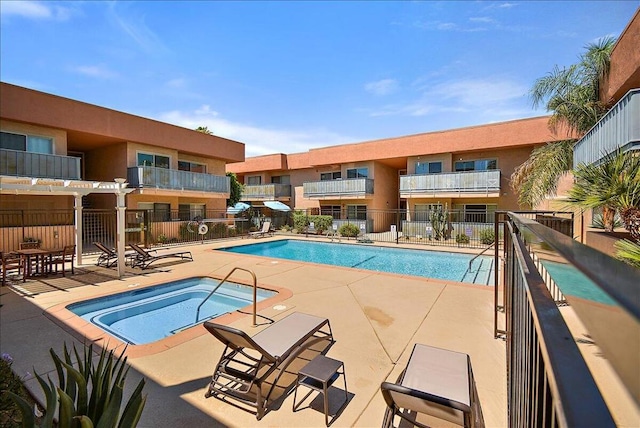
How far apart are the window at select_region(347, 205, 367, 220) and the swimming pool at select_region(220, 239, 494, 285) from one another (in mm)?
6997

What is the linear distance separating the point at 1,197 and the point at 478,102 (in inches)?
1114

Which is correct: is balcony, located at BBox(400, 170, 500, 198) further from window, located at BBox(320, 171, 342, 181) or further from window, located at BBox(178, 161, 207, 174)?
window, located at BBox(178, 161, 207, 174)

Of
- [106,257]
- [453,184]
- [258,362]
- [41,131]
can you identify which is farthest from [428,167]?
[41,131]

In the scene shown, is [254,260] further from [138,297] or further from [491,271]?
[491,271]

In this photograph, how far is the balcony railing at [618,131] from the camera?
26.8 feet

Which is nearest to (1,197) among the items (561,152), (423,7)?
(423,7)

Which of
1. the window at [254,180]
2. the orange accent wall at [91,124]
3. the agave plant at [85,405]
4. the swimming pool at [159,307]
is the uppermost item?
the orange accent wall at [91,124]

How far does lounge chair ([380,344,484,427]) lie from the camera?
2891 millimetres

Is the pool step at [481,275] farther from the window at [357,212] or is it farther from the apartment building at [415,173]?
the window at [357,212]

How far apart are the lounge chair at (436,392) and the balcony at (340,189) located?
21.3 metres

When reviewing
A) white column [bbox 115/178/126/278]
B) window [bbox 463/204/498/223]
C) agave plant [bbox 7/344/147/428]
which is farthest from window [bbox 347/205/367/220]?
agave plant [bbox 7/344/147/428]

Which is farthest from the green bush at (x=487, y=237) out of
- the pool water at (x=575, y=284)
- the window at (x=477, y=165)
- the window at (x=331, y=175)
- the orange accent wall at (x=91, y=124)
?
the pool water at (x=575, y=284)

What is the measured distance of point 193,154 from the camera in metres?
23.5

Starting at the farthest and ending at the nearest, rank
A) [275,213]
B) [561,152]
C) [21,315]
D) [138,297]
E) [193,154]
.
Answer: [275,213], [193,154], [561,152], [138,297], [21,315]
